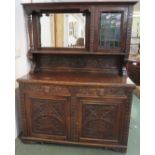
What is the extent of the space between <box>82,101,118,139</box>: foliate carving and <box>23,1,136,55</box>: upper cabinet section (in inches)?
26.5

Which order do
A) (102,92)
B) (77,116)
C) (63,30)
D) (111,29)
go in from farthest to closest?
(63,30) → (111,29) → (77,116) → (102,92)

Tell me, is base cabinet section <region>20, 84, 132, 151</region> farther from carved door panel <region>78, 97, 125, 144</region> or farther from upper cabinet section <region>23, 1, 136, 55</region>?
upper cabinet section <region>23, 1, 136, 55</region>

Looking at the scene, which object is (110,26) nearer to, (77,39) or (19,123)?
(77,39)

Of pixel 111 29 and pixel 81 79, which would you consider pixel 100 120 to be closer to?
pixel 81 79

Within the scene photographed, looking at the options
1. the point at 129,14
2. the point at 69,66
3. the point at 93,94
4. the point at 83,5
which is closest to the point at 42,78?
the point at 69,66

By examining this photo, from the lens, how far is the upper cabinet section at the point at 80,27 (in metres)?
1.93

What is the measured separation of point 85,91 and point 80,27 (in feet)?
2.67

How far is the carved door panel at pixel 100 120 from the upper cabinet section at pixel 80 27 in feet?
2.03

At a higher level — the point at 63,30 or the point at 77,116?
the point at 63,30

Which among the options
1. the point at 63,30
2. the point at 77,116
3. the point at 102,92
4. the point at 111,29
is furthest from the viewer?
the point at 63,30

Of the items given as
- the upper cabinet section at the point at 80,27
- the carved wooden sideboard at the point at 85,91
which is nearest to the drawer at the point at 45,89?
the carved wooden sideboard at the point at 85,91

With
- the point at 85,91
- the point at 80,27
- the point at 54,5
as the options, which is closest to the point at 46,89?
the point at 85,91

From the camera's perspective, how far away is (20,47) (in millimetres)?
2100
